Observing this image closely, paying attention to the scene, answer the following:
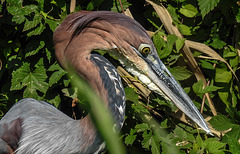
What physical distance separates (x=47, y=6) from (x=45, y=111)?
0.80m

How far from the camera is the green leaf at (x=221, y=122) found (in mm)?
2297

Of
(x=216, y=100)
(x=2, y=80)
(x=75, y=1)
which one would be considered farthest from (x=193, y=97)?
(x=2, y=80)

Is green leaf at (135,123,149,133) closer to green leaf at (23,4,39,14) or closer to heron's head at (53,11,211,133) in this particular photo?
heron's head at (53,11,211,133)

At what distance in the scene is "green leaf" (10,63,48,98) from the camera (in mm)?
2422

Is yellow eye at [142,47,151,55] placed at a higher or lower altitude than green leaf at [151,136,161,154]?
higher

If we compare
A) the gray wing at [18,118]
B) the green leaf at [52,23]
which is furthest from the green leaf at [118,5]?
the gray wing at [18,118]

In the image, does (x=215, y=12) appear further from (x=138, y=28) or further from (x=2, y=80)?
(x=2, y=80)

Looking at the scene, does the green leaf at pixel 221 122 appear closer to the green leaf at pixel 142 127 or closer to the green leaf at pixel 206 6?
the green leaf at pixel 142 127

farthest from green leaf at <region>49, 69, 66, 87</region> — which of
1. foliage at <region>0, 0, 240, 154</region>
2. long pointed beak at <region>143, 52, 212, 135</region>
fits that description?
long pointed beak at <region>143, 52, 212, 135</region>

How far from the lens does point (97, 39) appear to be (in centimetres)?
156

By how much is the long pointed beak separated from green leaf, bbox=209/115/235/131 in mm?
637

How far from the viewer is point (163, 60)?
2.34 m

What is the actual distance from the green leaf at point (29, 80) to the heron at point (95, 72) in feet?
2.02

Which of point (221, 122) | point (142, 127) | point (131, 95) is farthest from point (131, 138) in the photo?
point (221, 122)
